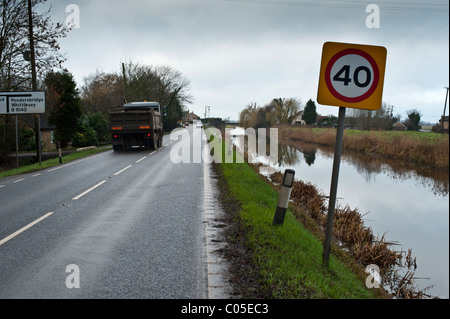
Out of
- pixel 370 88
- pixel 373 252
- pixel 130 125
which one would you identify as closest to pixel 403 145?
pixel 130 125

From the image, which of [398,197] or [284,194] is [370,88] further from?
[398,197]

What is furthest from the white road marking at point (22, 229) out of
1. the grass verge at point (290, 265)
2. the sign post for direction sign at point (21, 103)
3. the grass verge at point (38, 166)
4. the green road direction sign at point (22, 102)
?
the green road direction sign at point (22, 102)

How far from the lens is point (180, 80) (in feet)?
217

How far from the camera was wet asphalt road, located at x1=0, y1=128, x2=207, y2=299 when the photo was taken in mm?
4172

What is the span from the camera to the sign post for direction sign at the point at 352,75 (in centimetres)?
434

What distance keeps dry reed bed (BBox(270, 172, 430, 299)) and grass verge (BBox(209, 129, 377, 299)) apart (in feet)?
3.86

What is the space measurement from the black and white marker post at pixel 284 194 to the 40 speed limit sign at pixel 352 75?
1644 millimetres

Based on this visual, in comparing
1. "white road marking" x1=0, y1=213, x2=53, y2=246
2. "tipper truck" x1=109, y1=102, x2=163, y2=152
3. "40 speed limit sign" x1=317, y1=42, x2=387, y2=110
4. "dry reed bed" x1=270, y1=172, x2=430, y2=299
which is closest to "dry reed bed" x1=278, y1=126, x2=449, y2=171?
"dry reed bed" x1=270, y1=172, x2=430, y2=299

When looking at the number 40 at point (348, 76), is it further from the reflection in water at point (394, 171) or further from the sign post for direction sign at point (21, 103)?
the sign post for direction sign at point (21, 103)

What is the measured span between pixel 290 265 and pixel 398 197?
1034 cm

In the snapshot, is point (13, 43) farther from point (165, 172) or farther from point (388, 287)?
point (388, 287)

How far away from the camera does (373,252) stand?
7262 millimetres

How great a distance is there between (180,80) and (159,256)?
6340 centimetres
